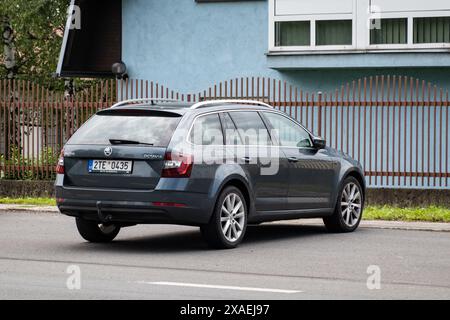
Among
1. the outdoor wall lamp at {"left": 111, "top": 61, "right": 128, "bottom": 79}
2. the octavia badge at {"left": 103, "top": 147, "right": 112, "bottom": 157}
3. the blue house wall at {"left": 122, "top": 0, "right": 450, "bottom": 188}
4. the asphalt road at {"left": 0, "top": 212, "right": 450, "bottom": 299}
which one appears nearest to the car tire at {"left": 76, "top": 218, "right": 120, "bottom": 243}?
the asphalt road at {"left": 0, "top": 212, "right": 450, "bottom": 299}

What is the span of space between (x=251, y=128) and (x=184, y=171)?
164 cm

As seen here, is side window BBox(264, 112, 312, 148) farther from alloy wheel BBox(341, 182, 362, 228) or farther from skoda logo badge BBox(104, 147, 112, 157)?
skoda logo badge BBox(104, 147, 112, 157)

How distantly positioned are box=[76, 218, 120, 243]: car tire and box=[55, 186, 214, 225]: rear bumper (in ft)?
2.76

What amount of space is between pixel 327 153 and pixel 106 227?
2.94 metres

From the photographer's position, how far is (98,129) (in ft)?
44.6

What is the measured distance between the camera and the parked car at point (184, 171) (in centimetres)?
1296

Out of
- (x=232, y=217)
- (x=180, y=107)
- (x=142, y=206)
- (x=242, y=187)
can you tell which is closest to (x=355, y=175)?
(x=242, y=187)

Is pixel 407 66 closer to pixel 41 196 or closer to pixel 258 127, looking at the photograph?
pixel 41 196

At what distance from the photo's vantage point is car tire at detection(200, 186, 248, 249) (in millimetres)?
13234

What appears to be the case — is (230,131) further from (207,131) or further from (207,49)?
(207,49)

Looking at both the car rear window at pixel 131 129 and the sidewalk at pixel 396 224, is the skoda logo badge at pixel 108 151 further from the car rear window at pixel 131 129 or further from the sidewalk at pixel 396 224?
the sidewalk at pixel 396 224

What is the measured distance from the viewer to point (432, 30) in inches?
944

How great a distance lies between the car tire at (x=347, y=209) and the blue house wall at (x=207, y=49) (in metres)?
9.05

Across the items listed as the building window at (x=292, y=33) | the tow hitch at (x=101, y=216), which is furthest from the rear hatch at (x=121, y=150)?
the building window at (x=292, y=33)
